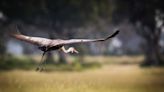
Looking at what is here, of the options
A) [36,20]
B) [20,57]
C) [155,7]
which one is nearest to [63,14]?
[36,20]

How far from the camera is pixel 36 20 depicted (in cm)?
831

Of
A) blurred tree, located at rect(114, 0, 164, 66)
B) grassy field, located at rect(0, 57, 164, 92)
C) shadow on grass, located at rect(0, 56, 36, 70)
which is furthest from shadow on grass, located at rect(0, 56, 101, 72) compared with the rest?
blurred tree, located at rect(114, 0, 164, 66)

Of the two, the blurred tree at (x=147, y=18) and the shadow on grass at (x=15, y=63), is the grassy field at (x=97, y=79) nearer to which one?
the shadow on grass at (x=15, y=63)

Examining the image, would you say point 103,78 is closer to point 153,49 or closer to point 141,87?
point 141,87

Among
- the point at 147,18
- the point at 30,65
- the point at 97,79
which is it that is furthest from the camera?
the point at 147,18

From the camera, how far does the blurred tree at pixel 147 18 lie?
8188mm

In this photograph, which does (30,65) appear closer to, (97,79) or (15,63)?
(15,63)

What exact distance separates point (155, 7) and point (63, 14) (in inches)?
67.7

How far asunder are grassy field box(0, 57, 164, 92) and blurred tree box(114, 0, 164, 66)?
10.1 inches

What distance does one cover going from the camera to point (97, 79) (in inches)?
290

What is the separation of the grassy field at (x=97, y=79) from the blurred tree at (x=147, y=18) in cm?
26

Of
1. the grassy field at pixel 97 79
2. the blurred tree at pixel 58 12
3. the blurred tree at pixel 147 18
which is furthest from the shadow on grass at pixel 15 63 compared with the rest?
the blurred tree at pixel 147 18

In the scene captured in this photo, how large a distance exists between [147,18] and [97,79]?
1.80 m

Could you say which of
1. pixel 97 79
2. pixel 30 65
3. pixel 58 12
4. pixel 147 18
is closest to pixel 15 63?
pixel 30 65
